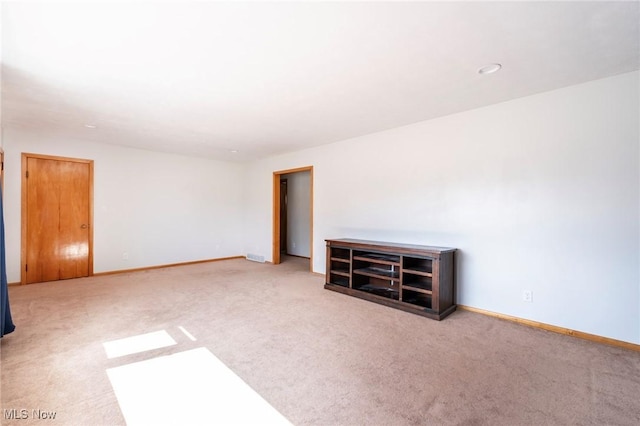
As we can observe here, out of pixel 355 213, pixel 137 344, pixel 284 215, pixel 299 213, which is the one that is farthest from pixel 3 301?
pixel 284 215

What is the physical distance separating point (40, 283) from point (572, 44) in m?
7.15

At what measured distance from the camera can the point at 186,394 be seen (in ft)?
6.13

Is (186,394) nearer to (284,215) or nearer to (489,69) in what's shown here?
(489,69)

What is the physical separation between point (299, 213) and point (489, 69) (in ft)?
18.7

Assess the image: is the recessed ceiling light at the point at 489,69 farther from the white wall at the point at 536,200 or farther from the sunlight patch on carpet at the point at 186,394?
the sunlight patch on carpet at the point at 186,394

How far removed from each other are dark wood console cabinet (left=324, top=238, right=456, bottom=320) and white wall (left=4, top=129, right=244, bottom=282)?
3541mm

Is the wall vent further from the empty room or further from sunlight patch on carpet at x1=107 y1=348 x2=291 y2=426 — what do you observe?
sunlight patch on carpet at x1=107 y1=348 x2=291 y2=426

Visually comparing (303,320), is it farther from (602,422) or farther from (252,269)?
(252,269)

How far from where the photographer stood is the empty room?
183 centimetres

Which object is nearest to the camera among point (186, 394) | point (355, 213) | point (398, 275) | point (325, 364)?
point (186, 394)

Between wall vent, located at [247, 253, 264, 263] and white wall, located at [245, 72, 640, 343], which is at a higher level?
white wall, located at [245, 72, 640, 343]

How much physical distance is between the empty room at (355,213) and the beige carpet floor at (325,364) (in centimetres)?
→ 2

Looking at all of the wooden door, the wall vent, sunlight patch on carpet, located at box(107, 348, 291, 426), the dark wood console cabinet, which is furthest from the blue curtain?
the wooden door

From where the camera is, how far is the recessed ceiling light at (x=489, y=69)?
245cm
